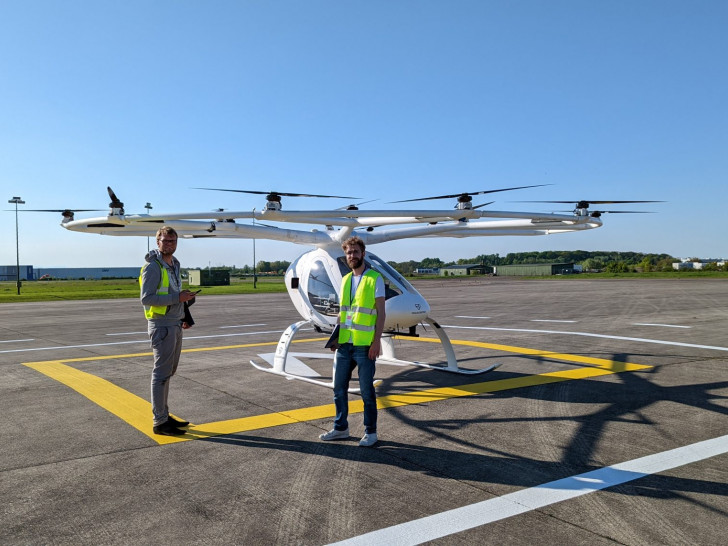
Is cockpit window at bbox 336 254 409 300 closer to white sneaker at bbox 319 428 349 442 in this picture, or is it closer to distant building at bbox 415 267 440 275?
white sneaker at bbox 319 428 349 442

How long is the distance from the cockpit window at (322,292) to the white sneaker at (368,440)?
12.3 ft

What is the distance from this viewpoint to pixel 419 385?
873 cm

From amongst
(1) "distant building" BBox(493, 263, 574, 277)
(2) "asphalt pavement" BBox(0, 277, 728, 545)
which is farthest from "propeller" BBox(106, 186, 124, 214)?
(1) "distant building" BBox(493, 263, 574, 277)

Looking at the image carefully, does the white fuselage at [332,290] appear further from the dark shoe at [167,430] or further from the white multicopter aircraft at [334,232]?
the dark shoe at [167,430]

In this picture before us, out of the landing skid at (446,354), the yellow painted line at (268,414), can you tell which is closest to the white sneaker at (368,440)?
the yellow painted line at (268,414)

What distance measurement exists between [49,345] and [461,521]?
1379 centimetres

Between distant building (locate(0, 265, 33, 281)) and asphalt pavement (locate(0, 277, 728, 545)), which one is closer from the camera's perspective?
asphalt pavement (locate(0, 277, 728, 545))

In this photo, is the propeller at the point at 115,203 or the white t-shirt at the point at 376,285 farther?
the propeller at the point at 115,203

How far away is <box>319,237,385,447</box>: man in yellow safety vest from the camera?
5.62 metres

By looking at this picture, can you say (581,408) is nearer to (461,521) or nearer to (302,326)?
(461,521)

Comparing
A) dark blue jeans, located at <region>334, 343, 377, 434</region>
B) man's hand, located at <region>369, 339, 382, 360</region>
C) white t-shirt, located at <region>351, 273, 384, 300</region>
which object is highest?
white t-shirt, located at <region>351, 273, 384, 300</region>

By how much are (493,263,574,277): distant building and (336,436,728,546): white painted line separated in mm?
119222

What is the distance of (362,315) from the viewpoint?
18.7ft

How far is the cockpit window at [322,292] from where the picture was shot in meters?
9.27
